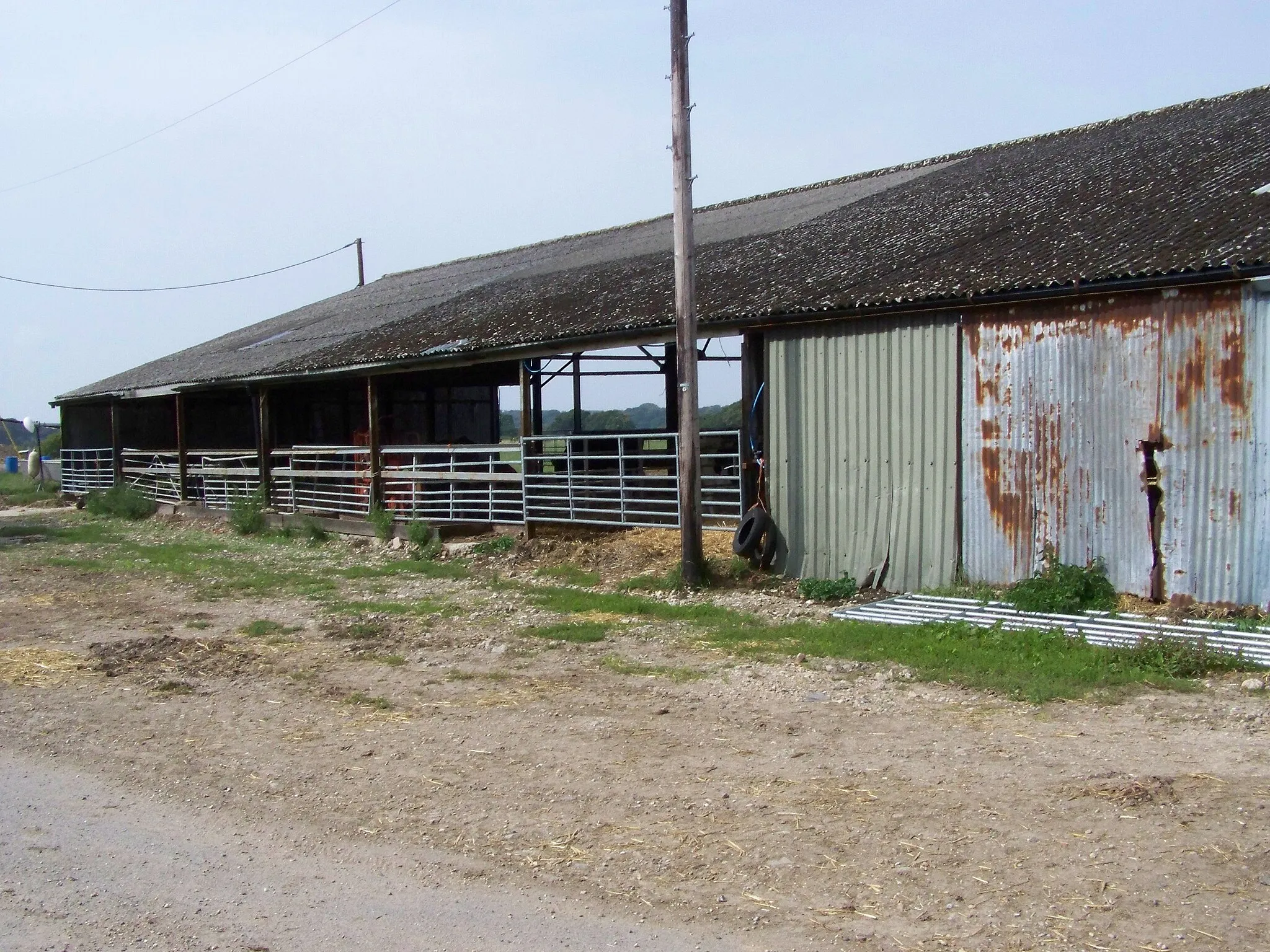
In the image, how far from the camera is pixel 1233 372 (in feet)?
28.8

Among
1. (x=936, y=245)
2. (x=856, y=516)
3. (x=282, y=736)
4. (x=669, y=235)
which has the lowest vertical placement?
(x=282, y=736)

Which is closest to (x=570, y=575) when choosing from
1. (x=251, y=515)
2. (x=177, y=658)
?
(x=177, y=658)

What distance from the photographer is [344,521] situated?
19109 millimetres

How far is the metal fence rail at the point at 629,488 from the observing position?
13.0 metres

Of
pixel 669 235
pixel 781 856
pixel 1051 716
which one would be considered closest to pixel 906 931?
pixel 781 856

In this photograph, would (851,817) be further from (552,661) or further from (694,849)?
(552,661)

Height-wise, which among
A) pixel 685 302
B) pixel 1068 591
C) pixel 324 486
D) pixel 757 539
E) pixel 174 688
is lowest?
pixel 174 688

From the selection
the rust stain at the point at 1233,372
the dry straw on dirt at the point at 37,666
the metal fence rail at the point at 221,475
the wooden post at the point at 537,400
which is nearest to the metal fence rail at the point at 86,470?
the metal fence rail at the point at 221,475

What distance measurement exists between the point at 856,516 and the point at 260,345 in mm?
18482

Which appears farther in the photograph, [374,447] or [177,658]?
[374,447]

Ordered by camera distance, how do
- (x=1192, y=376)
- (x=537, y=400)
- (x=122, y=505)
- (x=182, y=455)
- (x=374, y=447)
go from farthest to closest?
1. (x=122, y=505)
2. (x=182, y=455)
3. (x=374, y=447)
4. (x=537, y=400)
5. (x=1192, y=376)

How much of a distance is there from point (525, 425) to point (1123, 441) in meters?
8.41

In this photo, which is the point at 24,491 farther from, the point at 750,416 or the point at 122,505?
the point at 750,416

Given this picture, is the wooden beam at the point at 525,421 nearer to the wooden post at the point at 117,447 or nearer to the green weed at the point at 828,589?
the green weed at the point at 828,589
